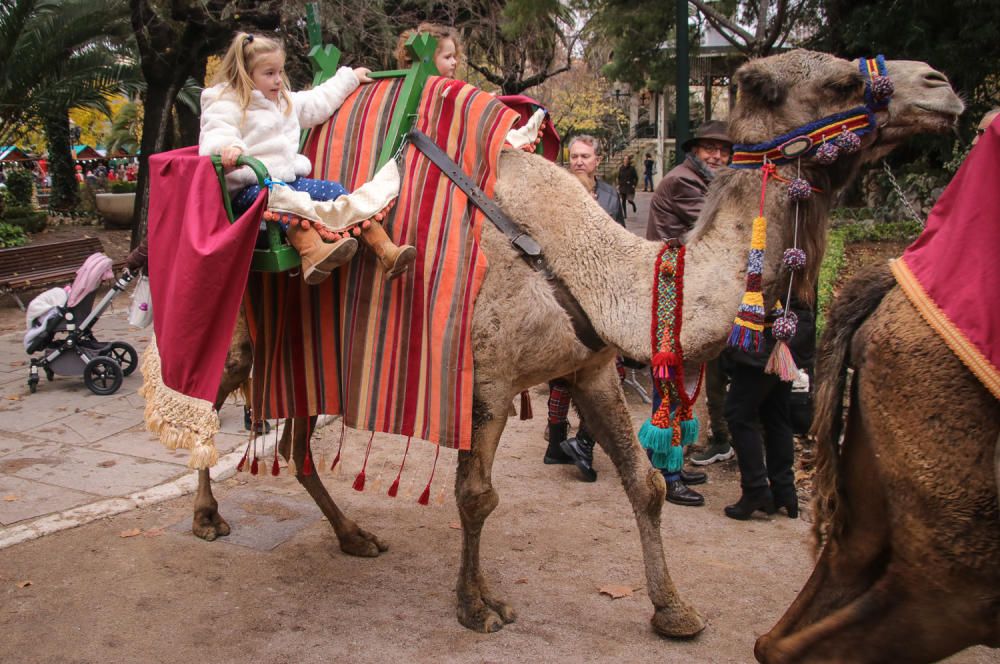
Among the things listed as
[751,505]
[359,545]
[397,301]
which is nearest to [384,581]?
[359,545]

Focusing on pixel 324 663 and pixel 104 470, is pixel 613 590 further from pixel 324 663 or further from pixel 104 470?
pixel 104 470

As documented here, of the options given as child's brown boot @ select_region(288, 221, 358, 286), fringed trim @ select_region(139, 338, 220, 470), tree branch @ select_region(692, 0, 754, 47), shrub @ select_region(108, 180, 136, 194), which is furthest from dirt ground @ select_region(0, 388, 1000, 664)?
shrub @ select_region(108, 180, 136, 194)

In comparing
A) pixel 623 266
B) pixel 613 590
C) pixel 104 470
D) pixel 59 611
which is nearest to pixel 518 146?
pixel 623 266

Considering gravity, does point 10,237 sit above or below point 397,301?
below

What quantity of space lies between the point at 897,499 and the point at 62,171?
27.4 meters

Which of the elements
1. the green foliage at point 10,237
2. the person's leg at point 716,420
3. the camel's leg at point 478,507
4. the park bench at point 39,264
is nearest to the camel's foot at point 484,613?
the camel's leg at point 478,507

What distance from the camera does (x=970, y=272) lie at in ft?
7.34

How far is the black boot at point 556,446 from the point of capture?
20.8 ft

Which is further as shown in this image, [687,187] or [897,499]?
[687,187]

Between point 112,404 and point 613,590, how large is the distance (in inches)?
212

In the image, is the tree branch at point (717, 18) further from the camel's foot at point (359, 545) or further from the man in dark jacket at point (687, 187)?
the camel's foot at point (359, 545)

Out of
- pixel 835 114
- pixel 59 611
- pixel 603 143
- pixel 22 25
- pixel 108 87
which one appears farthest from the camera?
pixel 603 143

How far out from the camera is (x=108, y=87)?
1550 centimetres

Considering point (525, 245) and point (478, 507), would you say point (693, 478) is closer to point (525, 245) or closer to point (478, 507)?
point (478, 507)
